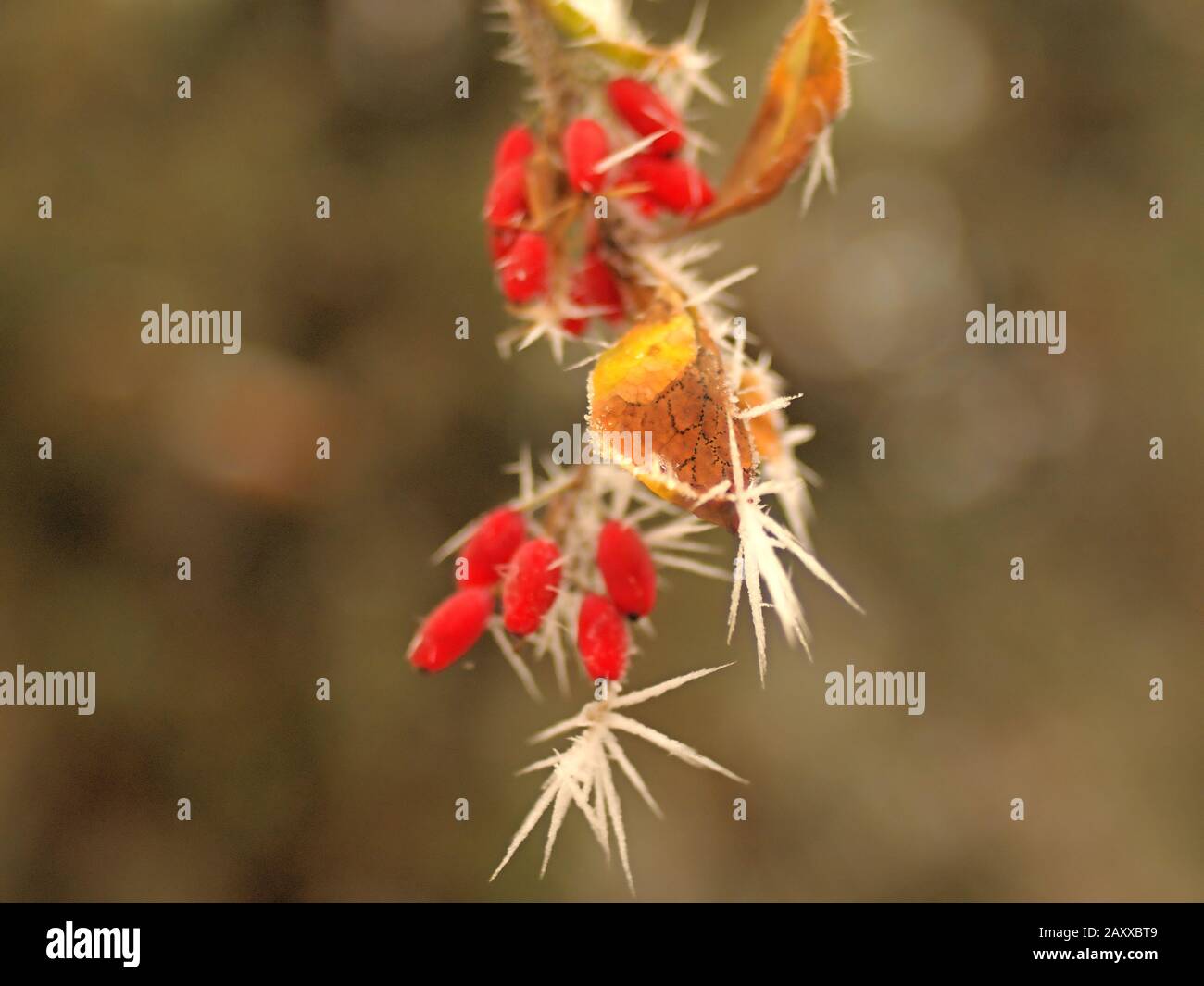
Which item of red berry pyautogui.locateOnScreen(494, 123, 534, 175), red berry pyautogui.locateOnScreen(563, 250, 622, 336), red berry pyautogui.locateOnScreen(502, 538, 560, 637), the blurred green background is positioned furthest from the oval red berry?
the blurred green background

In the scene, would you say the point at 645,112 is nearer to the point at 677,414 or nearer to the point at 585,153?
the point at 585,153

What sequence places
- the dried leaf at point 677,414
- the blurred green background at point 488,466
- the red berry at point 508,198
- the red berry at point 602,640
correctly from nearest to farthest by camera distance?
the dried leaf at point 677,414
the red berry at point 602,640
the red berry at point 508,198
the blurred green background at point 488,466

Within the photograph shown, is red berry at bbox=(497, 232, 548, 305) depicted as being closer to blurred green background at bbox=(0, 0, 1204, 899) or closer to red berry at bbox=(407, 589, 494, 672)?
red berry at bbox=(407, 589, 494, 672)

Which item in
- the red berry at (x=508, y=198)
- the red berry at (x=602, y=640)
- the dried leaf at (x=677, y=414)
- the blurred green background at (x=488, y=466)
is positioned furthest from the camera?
the blurred green background at (x=488, y=466)

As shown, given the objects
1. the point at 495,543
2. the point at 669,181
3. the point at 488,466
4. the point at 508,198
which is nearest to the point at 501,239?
the point at 508,198

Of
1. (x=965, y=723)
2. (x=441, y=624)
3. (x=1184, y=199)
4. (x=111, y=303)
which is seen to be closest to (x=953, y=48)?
(x=1184, y=199)

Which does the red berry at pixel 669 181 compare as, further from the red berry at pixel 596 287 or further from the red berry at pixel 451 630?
the red berry at pixel 451 630

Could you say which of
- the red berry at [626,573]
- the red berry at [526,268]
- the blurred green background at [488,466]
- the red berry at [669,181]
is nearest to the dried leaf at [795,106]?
the red berry at [669,181]
